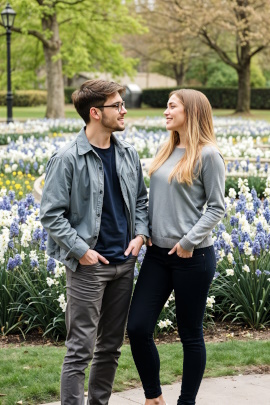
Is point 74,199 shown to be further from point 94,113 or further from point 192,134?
point 192,134

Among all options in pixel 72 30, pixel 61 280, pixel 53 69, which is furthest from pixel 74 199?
pixel 72 30

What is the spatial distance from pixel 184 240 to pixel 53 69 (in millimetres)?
25539

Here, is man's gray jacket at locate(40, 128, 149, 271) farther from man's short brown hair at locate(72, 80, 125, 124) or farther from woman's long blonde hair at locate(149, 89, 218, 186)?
woman's long blonde hair at locate(149, 89, 218, 186)

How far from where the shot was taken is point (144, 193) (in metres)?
3.68

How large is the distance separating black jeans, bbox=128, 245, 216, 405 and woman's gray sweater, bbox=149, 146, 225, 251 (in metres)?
0.09

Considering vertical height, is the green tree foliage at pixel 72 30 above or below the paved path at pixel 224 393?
above

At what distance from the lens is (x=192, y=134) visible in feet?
11.7

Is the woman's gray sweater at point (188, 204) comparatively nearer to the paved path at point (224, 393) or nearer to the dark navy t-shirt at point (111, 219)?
the dark navy t-shirt at point (111, 219)

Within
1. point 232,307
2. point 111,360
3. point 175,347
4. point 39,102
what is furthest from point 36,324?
point 39,102

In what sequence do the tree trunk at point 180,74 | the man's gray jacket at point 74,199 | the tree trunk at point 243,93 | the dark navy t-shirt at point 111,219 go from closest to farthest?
the man's gray jacket at point 74,199 < the dark navy t-shirt at point 111,219 < the tree trunk at point 243,93 < the tree trunk at point 180,74

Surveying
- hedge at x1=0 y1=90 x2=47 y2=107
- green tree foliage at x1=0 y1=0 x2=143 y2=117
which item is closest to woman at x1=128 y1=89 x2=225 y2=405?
green tree foliage at x1=0 y1=0 x2=143 y2=117

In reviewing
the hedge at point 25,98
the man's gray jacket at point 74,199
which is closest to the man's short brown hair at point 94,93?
the man's gray jacket at point 74,199

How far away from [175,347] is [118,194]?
1757 mm

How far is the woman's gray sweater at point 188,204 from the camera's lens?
353cm
